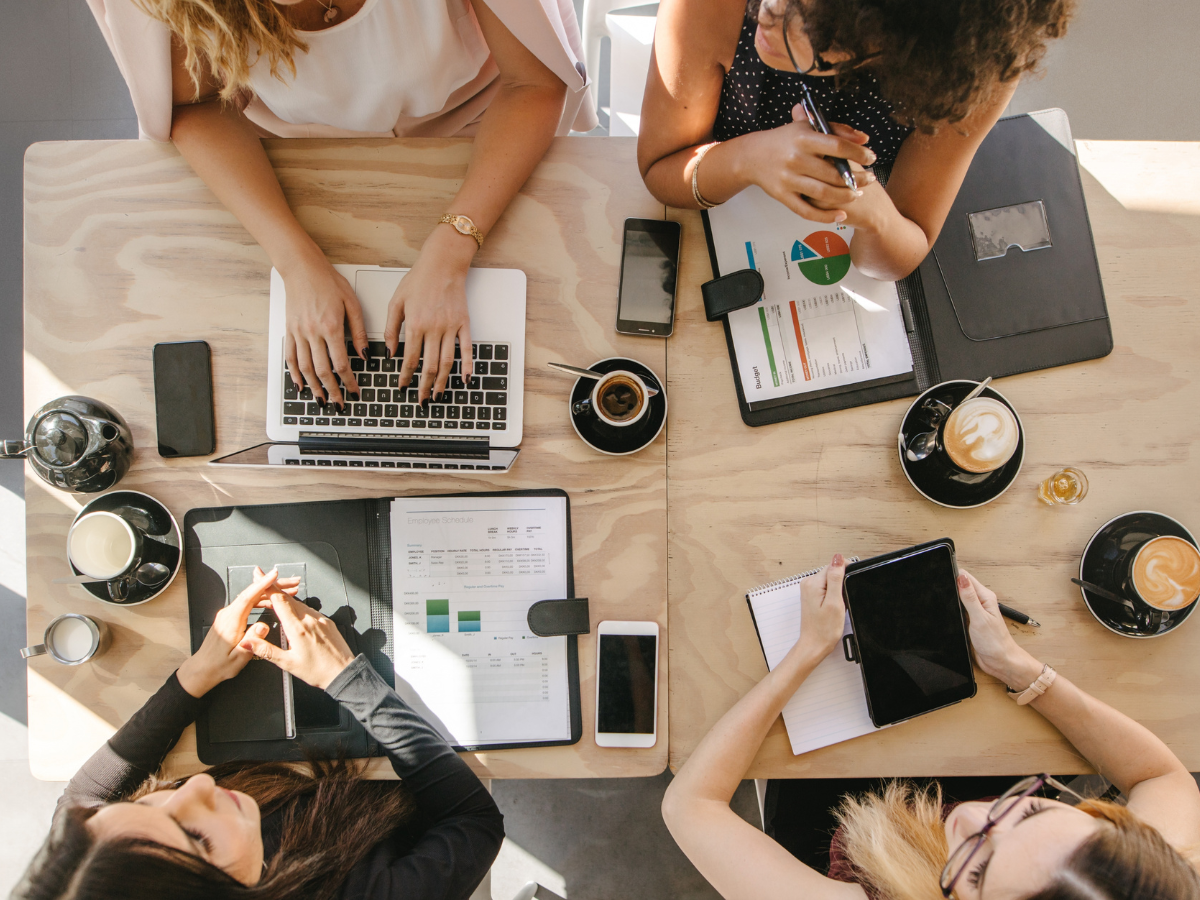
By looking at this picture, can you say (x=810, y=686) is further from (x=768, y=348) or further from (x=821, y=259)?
(x=821, y=259)

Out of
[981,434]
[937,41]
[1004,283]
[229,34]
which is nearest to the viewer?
[937,41]

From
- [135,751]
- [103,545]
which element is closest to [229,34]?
[103,545]

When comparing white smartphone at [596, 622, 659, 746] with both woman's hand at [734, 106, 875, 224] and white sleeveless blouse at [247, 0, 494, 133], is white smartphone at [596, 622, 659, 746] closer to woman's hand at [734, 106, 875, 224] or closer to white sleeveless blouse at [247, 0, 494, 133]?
woman's hand at [734, 106, 875, 224]

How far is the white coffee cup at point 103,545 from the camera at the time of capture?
96 centimetres

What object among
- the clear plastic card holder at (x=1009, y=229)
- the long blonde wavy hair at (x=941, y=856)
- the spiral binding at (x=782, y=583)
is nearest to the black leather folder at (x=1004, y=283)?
the clear plastic card holder at (x=1009, y=229)

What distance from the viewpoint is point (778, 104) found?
1045 mm

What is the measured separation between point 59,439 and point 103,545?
0.53 ft

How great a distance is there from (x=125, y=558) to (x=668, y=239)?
950 millimetres

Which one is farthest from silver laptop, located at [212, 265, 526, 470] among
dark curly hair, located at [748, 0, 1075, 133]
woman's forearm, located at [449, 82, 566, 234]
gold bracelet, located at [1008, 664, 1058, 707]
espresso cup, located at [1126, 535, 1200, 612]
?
espresso cup, located at [1126, 535, 1200, 612]

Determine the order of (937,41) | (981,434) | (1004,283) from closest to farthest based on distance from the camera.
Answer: (937,41) → (981,434) → (1004,283)

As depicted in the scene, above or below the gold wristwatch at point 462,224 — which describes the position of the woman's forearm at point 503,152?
above

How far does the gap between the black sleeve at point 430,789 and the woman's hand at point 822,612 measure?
1.72 ft

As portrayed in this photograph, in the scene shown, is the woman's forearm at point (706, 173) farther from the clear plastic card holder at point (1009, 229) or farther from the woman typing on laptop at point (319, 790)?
the woman typing on laptop at point (319, 790)

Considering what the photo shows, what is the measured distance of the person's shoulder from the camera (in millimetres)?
911
